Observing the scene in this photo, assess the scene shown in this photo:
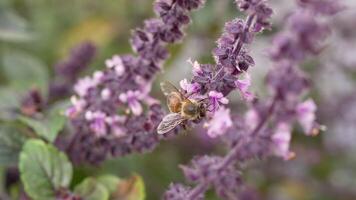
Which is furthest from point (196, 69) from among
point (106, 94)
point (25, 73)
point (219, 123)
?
point (25, 73)

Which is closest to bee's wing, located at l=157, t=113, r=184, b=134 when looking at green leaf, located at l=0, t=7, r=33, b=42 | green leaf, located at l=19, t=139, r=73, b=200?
green leaf, located at l=19, t=139, r=73, b=200

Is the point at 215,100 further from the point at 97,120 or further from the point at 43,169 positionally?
the point at 43,169

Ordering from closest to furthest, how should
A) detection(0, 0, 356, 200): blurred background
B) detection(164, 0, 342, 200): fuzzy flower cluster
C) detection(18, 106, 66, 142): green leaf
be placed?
1. detection(164, 0, 342, 200): fuzzy flower cluster
2. detection(18, 106, 66, 142): green leaf
3. detection(0, 0, 356, 200): blurred background

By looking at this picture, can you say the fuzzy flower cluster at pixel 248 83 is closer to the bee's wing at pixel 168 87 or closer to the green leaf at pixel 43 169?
the bee's wing at pixel 168 87

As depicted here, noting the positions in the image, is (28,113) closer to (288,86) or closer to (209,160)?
(209,160)

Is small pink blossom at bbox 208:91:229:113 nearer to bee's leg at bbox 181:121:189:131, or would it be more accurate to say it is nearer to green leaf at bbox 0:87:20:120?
bee's leg at bbox 181:121:189:131

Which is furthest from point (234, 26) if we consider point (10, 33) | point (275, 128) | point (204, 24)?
point (204, 24)
